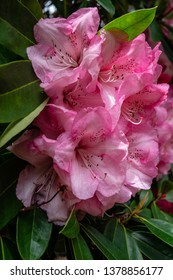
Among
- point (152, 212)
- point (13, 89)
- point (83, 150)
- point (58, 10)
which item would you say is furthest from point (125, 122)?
point (58, 10)

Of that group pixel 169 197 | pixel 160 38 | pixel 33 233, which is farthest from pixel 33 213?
pixel 160 38

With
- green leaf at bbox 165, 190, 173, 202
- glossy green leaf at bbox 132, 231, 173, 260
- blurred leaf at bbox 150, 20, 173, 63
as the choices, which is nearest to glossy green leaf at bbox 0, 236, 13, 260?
glossy green leaf at bbox 132, 231, 173, 260

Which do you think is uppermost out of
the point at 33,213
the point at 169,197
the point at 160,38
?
the point at 33,213

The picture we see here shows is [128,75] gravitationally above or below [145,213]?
above

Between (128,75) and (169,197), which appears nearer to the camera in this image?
(128,75)

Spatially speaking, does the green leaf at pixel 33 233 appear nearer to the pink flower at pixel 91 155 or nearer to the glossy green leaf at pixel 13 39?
the pink flower at pixel 91 155

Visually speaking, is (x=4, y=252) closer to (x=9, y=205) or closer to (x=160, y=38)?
(x=9, y=205)

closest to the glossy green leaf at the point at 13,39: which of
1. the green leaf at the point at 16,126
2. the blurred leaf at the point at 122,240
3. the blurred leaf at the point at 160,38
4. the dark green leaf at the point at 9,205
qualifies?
the green leaf at the point at 16,126
